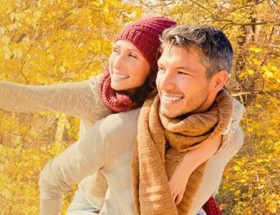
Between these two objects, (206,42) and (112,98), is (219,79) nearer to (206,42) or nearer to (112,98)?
(206,42)

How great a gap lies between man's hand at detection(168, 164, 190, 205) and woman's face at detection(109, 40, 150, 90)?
352 millimetres

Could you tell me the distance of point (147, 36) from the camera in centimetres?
157

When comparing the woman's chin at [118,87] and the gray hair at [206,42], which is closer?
the gray hair at [206,42]

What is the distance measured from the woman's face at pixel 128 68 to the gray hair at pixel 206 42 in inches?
5.7

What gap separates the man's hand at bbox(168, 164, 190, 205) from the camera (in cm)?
149

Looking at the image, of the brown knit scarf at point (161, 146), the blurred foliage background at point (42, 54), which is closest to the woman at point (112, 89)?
the brown knit scarf at point (161, 146)

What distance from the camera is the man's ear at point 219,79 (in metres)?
1.47

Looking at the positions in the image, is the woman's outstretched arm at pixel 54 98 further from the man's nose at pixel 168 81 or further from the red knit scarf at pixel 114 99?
the man's nose at pixel 168 81

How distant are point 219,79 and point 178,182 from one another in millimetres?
385

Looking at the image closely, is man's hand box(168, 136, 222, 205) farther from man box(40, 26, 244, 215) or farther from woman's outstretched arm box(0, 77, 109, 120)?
woman's outstretched arm box(0, 77, 109, 120)

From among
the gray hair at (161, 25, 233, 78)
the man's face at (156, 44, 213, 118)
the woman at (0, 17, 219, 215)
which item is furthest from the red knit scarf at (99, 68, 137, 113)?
the gray hair at (161, 25, 233, 78)

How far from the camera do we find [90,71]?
371 centimetres

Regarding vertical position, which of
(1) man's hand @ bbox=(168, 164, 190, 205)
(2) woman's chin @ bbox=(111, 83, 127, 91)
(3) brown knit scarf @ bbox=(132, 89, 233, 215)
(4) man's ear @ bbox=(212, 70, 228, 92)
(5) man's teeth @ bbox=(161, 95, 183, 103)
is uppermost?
(4) man's ear @ bbox=(212, 70, 228, 92)

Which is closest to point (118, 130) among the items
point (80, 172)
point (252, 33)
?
point (80, 172)
